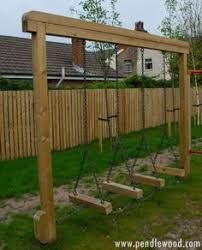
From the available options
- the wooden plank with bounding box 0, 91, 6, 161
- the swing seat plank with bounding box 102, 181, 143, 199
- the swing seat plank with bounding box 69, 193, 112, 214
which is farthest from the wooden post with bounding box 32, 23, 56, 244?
the wooden plank with bounding box 0, 91, 6, 161

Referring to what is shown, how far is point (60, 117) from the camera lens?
412 inches

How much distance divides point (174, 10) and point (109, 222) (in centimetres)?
1566

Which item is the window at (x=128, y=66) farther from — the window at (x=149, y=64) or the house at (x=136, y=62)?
the window at (x=149, y=64)

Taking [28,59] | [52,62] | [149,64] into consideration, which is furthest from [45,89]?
[149,64]

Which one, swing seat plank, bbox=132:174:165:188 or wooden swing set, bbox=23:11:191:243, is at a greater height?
wooden swing set, bbox=23:11:191:243

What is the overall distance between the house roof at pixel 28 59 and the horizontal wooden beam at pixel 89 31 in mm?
12290

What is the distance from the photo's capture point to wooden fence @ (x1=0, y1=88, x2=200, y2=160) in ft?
30.0

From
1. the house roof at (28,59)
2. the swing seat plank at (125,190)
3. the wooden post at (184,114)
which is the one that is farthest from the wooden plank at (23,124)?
the house roof at (28,59)

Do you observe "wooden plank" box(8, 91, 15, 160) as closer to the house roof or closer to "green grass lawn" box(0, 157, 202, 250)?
"green grass lawn" box(0, 157, 202, 250)

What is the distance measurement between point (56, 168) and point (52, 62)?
1386 centimetres

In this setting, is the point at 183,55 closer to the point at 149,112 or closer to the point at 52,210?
the point at 52,210

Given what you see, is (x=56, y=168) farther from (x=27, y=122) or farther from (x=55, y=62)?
(x=55, y=62)

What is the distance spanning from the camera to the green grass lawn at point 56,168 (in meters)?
6.51

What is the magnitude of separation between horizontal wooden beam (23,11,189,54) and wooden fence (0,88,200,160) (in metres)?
4.34
